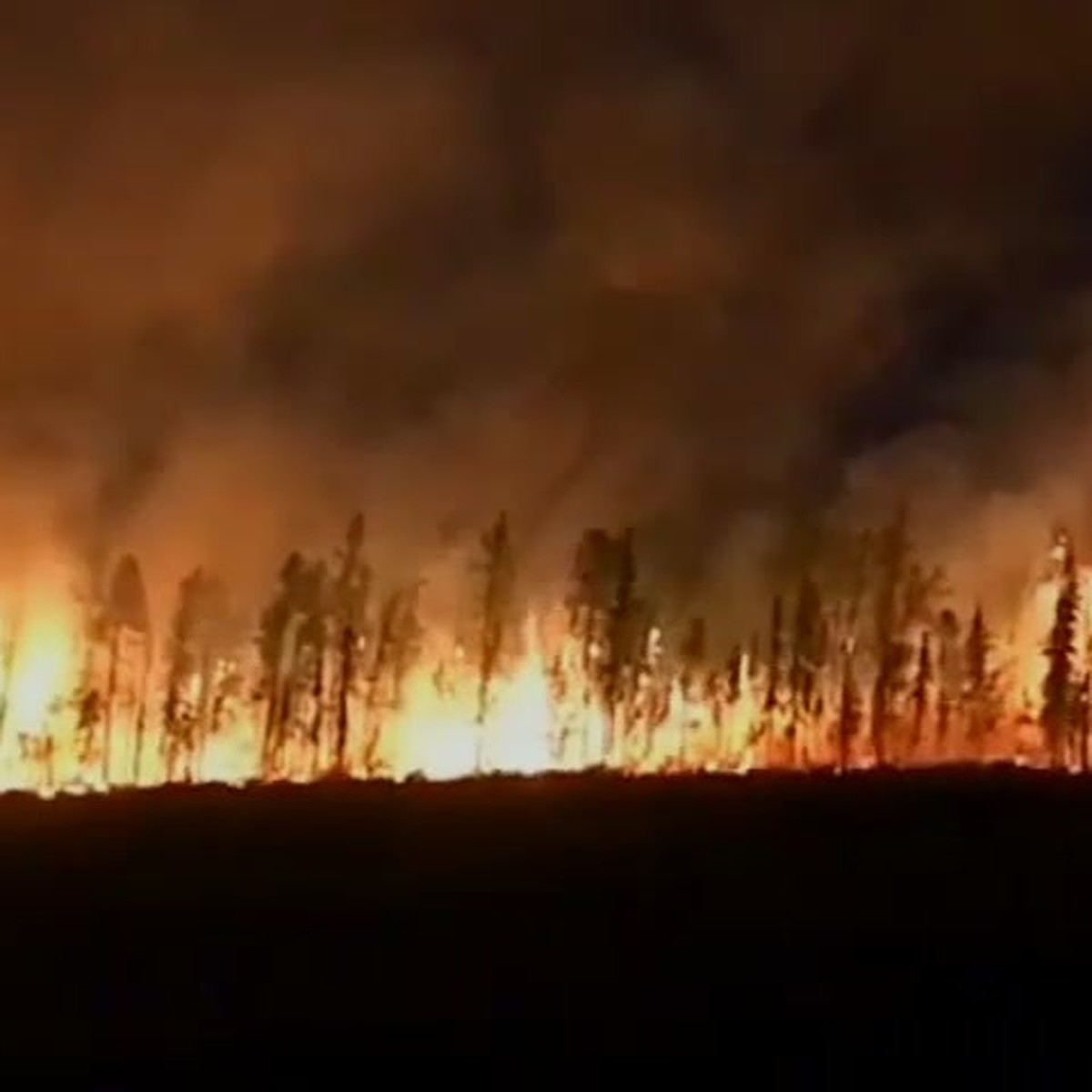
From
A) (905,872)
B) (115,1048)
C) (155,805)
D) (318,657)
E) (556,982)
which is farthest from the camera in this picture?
(318,657)

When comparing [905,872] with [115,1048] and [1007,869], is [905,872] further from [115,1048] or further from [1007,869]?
[115,1048]

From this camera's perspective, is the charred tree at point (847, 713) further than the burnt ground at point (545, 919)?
Yes

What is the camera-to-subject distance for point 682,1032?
56594 millimetres

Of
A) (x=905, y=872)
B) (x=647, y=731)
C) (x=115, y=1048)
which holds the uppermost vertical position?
(x=647, y=731)

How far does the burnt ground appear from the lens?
5750 cm

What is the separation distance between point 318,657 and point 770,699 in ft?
80.7

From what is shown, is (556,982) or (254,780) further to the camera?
(254,780)

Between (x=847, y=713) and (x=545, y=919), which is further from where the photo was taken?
(x=847, y=713)

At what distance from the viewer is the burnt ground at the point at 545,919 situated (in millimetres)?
57500

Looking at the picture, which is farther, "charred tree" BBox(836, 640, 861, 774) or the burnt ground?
"charred tree" BBox(836, 640, 861, 774)

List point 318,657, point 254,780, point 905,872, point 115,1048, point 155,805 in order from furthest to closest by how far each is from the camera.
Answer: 1. point 318,657
2. point 254,780
3. point 155,805
4. point 905,872
5. point 115,1048

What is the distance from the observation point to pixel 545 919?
6544 centimetres

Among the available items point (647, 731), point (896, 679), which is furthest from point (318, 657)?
point (896, 679)

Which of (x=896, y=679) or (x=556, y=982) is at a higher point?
(x=896, y=679)
